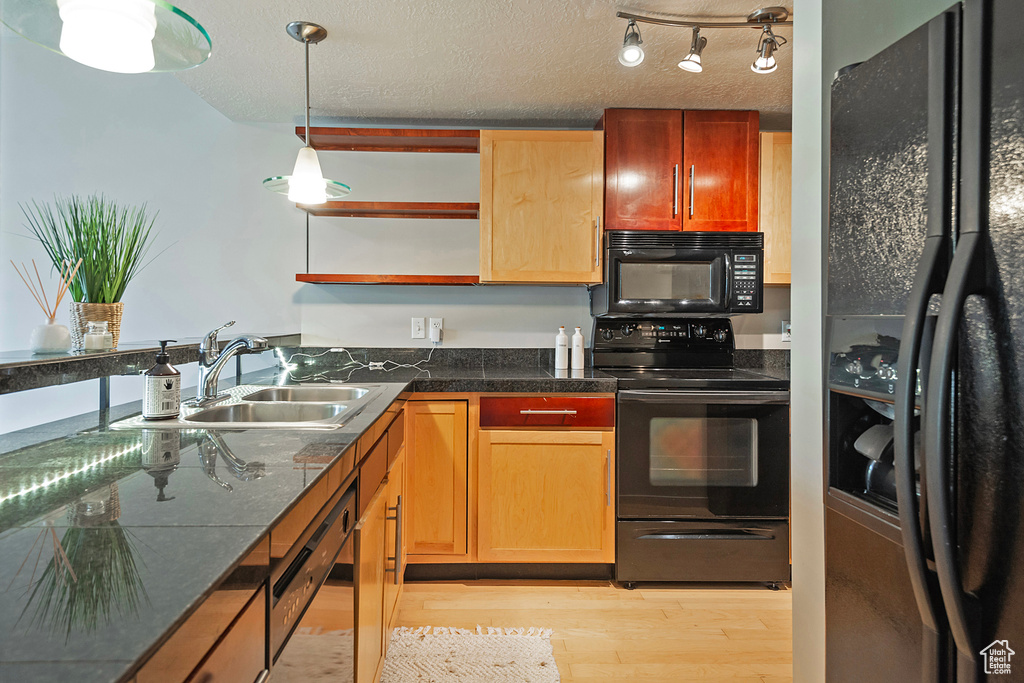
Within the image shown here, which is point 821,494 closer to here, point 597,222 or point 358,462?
point 358,462

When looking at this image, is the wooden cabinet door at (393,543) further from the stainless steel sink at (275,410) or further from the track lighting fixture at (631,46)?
the track lighting fixture at (631,46)

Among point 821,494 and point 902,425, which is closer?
point 902,425

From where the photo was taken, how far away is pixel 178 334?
2.96m

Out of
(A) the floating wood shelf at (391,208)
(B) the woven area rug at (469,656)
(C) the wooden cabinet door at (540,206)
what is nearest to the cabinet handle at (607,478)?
(B) the woven area rug at (469,656)

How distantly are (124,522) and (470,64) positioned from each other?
2.10m

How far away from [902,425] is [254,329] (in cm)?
287

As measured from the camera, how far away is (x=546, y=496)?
244 centimetres

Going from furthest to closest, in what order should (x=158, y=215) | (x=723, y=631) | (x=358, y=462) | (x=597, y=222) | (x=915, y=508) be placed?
(x=158, y=215) → (x=597, y=222) → (x=723, y=631) → (x=358, y=462) → (x=915, y=508)

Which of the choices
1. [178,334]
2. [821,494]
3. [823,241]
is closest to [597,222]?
[823,241]

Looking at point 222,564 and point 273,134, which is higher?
point 273,134

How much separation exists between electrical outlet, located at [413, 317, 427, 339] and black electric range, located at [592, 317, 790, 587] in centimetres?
112

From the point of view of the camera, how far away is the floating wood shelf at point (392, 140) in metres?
2.73

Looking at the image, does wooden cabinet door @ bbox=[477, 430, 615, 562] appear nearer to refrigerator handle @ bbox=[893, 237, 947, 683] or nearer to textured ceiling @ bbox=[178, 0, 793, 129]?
textured ceiling @ bbox=[178, 0, 793, 129]

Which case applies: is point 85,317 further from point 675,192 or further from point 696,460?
point 675,192
